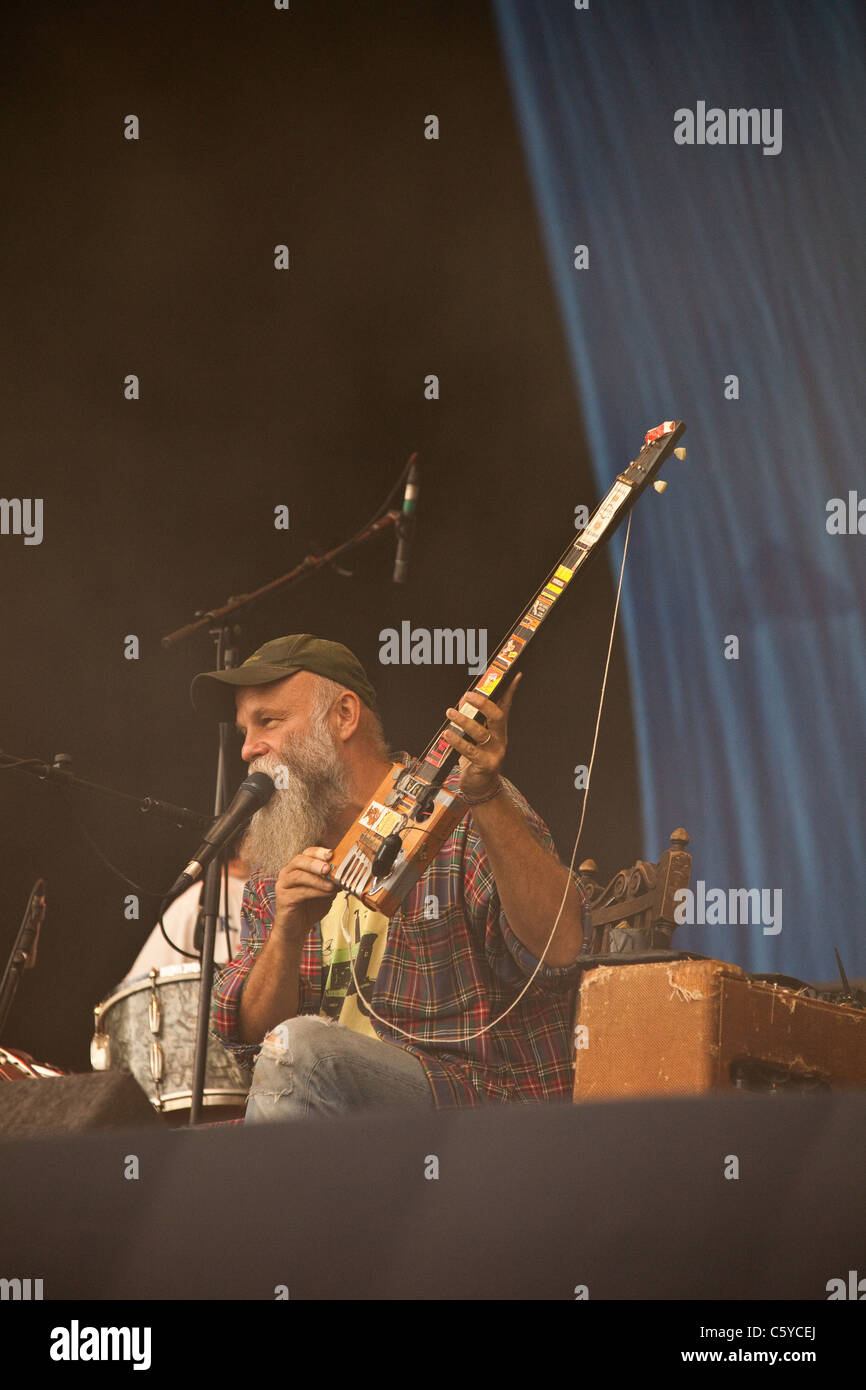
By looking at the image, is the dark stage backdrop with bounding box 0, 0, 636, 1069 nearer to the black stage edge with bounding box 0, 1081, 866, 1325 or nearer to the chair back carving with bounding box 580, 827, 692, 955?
the chair back carving with bounding box 580, 827, 692, 955

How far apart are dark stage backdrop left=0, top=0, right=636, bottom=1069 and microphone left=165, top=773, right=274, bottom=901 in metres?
0.21

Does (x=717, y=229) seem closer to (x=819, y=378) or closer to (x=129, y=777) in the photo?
(x=819, y=378)

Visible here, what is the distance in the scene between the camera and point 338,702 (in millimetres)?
3160

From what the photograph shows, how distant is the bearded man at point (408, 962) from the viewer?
7.92ft

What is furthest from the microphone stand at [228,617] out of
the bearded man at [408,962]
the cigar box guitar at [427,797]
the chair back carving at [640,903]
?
the chair back carving at [640,903]

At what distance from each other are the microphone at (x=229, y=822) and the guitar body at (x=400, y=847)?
8.9 inches

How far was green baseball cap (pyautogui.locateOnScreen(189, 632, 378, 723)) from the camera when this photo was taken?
123 inches

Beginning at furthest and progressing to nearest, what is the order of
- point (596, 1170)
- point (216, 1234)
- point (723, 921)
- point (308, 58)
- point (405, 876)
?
1. point (308, 58)
2. point (723, 921)
3. point (405, 876)
4. point (216, 1234)
5. point (596, 1170)

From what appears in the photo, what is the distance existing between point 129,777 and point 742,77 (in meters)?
2.09

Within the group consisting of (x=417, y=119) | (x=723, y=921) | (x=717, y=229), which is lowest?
(x=723, y=921)

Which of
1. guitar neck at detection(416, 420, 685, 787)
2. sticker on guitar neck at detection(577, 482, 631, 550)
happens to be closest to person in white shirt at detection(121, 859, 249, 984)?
guitar neck at detection(416, 420, 685, 787)

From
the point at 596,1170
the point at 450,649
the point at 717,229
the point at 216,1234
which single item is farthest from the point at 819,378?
the point at 216,1234

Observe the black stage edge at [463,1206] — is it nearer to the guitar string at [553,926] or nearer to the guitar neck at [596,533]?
the guitar string at [553,926]

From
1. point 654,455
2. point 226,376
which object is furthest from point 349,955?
point 226,376
